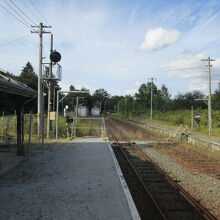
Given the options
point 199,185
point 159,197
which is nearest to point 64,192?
point 159,197

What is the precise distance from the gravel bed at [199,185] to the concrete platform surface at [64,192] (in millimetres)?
1887

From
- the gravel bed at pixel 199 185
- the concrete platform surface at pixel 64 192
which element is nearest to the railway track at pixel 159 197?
the gravel bed at pixel 199 185

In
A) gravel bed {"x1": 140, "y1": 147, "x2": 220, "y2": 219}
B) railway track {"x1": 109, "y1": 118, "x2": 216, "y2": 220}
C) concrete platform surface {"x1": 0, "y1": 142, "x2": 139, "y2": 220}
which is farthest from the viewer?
gravel bed {"x1": 140, "y1": 147, "x2": 220, "y2": 219}

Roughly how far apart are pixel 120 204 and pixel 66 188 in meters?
1.54

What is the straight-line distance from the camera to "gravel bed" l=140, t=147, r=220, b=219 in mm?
4820

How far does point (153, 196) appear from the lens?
17.2 feet

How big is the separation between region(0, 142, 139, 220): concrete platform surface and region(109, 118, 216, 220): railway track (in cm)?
50

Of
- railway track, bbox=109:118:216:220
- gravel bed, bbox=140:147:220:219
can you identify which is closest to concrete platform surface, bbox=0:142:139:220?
railway track, bbox=109:118:216:220

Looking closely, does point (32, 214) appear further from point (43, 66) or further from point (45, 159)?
point (43, 66)

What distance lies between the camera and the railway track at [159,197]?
431cm

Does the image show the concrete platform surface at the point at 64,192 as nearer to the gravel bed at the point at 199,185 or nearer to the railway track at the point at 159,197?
the railway track at the point at 159,197

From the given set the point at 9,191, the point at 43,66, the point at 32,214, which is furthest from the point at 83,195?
the point at 43,66

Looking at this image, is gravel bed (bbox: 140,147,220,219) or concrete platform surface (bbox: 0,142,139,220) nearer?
concrete platform surface (bbox: 0,142,139,220)

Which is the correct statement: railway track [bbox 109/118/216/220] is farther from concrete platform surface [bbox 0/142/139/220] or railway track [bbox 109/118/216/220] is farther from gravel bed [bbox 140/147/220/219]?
concrete platform surface [bbox 0/142/139/220]
